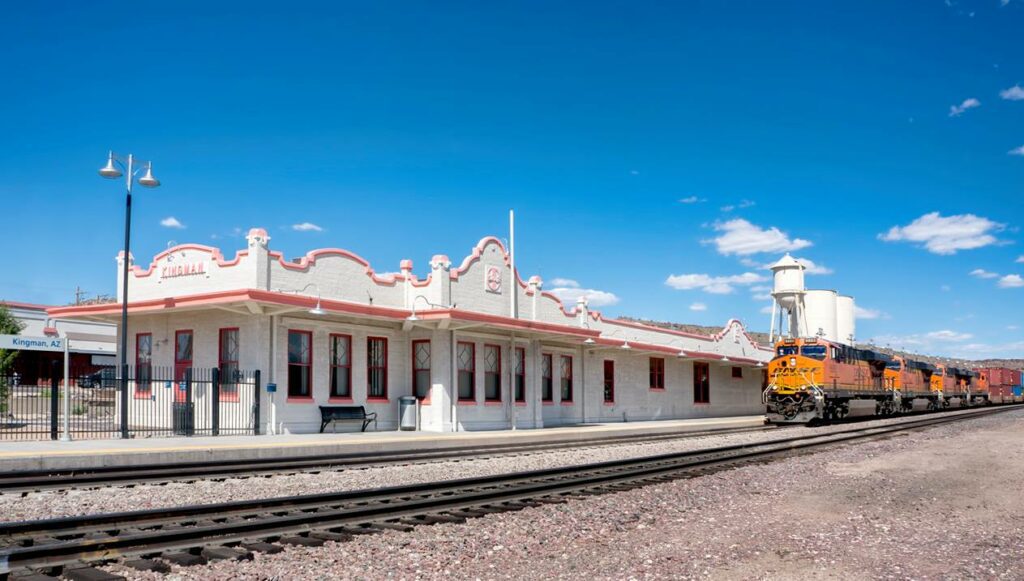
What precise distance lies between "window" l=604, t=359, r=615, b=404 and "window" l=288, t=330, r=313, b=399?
51.9ft

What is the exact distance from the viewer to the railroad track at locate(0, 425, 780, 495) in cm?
1328

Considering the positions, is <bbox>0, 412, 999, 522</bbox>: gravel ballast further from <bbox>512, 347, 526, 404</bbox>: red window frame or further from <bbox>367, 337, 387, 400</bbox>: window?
<bbox>512, 347, 526, 404</bbox>: red window frame

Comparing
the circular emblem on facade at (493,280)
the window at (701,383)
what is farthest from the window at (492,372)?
the window at (701,383)

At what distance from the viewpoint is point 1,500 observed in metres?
11.6

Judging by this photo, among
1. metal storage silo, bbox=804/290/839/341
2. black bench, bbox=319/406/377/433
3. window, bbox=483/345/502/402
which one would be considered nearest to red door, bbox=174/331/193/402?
black bench, bbox=319/406/377/433

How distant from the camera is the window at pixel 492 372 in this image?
2936 centimetres

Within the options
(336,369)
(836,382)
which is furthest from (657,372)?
(336,369)

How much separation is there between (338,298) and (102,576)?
60.6 ft

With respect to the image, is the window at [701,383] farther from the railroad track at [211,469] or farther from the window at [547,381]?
the railroad track at [211,469]

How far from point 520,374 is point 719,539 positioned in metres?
21.5

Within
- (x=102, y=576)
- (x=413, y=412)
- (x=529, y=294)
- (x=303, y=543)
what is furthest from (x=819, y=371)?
(x=102, y=576)

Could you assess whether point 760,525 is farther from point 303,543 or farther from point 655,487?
point 303,543

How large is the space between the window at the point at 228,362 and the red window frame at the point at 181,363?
1.28 m

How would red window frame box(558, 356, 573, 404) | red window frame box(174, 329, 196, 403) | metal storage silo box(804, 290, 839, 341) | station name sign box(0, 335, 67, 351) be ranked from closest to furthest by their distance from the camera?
station name sign box(0, 335, 67, 351) → red window frame box(174, 329, 196, 403) → red window frame box(558, 356, 573, 404) → metal storage silo box(804, 290, 839, 341)
